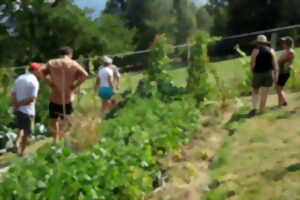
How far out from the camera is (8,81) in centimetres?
888

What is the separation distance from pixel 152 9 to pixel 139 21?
1.99 m

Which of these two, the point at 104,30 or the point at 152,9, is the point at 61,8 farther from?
the point at 152,9

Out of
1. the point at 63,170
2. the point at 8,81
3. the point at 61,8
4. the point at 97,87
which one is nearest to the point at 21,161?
the point at 63,170

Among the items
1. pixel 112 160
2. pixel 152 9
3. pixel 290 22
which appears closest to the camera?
pixel 112 160

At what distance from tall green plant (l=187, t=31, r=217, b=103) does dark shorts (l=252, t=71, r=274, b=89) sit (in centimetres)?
96

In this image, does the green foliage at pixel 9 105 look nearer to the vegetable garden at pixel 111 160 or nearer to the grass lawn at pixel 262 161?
the vegetable garden at pixel 111 160

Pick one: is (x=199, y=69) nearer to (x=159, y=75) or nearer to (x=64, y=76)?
(x=159, y=75)

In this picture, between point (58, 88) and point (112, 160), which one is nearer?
point (112, 160)

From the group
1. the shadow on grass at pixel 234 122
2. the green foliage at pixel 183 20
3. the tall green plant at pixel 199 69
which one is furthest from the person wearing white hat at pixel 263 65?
the green foliage at pixel 183 20

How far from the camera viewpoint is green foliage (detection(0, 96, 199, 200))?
258 cm

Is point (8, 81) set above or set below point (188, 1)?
below

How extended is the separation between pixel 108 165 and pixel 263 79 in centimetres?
419

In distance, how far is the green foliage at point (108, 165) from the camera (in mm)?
2582

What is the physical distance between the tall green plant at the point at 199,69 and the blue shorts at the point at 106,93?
4.85ft
